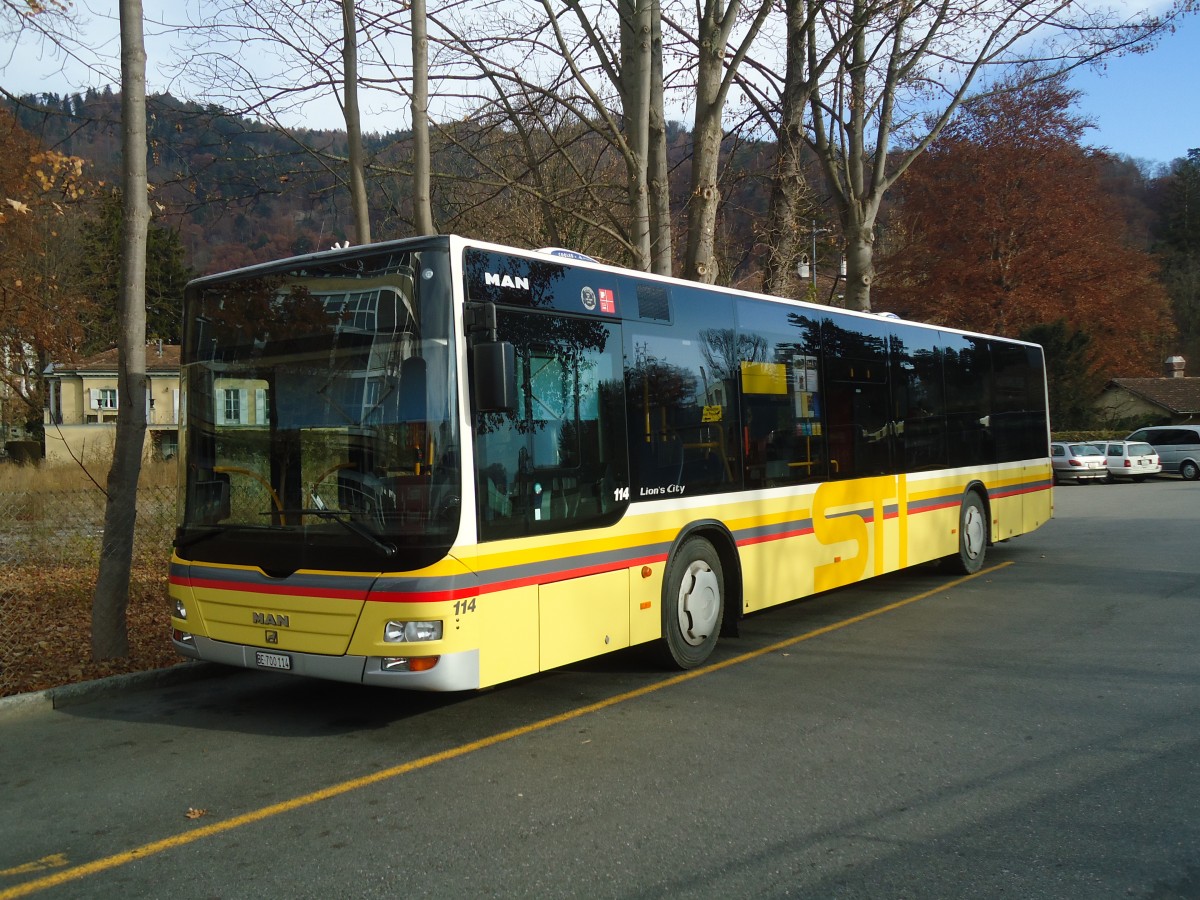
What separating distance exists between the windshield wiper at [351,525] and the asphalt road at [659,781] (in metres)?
1.20

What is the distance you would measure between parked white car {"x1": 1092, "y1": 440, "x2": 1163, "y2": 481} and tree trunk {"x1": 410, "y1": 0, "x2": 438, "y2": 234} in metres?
31.3

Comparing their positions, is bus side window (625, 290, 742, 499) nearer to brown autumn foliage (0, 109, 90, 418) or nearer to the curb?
the curb

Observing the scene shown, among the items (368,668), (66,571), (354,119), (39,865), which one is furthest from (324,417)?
(66,571)

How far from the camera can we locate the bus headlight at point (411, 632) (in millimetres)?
5852

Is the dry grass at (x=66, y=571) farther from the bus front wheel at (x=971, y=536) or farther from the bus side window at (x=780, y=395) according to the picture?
the bus front wheel at (x=971, y=536)

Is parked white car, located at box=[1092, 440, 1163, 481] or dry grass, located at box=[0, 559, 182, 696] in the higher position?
parked white car, located at box=[1092, 440, 1163, 481]

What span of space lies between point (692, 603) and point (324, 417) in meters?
3.24

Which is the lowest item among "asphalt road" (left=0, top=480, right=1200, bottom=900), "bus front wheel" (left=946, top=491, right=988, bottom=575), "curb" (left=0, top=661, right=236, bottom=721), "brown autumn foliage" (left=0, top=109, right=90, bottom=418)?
"asphalt road" (left=0, top=480, right=1200, bottom=900)

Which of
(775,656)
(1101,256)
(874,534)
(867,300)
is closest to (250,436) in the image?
(775,656)

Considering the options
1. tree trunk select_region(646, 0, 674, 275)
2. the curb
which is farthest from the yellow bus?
tree trunk select_region(646, 0, 674, 275)

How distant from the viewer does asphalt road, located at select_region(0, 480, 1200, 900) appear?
4172 mm

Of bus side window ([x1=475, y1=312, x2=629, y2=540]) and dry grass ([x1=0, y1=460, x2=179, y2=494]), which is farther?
dry grass ([x1=0, y1=460, x2=179, y2=494])

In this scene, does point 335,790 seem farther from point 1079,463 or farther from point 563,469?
point 1079,463

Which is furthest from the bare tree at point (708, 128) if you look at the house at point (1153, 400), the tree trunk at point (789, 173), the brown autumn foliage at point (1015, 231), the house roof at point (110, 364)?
the house roof at point (110, 364)
